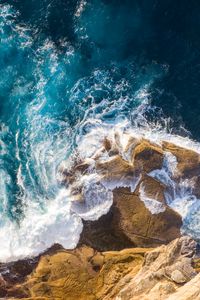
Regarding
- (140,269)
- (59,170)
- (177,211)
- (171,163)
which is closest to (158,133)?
(171,163)

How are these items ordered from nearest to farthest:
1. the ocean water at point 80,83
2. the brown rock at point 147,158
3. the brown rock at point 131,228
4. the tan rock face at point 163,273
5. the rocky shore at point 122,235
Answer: the tan rock face at point 163,273
the rocky shore at point 122,235
the brown rock at point 131,228
the brown rock at point 147,158
the ocean water at point 80,83

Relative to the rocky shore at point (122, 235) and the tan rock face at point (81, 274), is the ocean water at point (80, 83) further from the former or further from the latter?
the tan rock face at point (81, 274)

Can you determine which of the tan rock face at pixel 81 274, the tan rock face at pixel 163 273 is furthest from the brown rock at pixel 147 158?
the tan rock face at pixel 81 274

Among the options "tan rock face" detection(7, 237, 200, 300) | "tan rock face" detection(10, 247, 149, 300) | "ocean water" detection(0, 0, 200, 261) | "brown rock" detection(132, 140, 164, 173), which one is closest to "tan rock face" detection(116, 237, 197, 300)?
"tan rock face" detection(7, 237, 200, 300)

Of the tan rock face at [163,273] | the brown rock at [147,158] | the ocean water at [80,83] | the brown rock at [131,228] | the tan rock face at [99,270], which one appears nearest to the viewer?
the tan rock face at [163,273]

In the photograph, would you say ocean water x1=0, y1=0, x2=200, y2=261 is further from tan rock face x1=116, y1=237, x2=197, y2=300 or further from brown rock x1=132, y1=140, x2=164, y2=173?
tan rock face x1=116, y1=237, x2=197, y2=300
